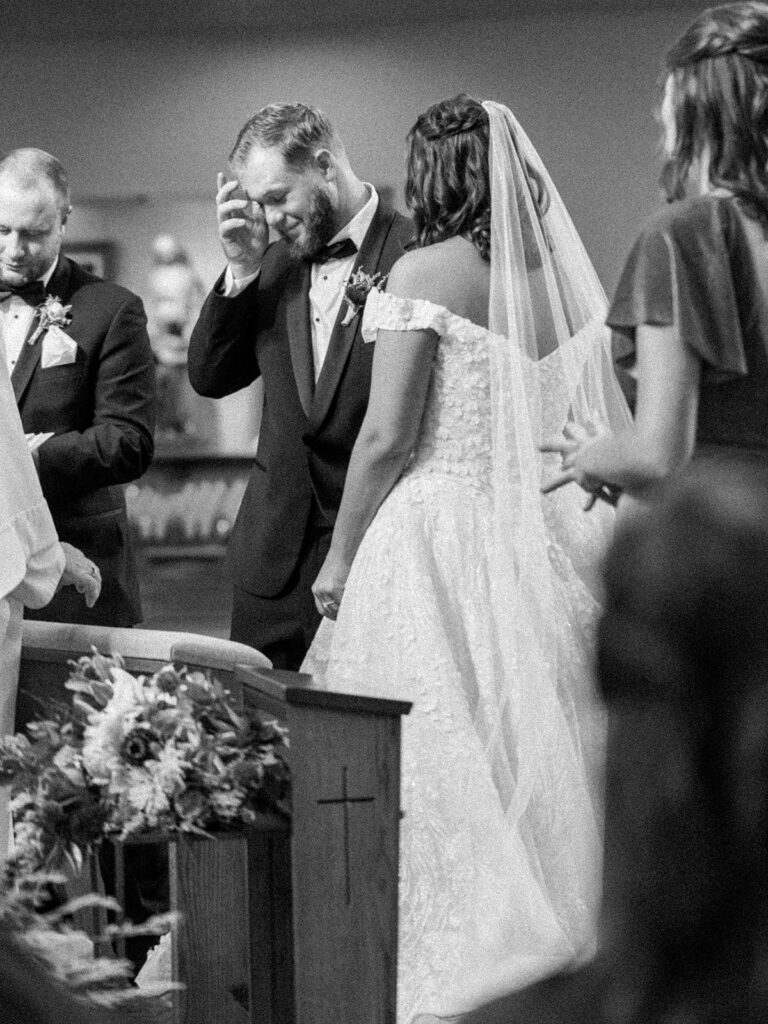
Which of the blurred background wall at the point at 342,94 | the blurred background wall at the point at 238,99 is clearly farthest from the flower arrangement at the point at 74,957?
the blurred background wall at the point at 342,94

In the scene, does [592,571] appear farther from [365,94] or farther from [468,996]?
[365,94]

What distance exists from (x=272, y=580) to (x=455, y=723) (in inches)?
34.2

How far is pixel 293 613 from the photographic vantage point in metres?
4.18

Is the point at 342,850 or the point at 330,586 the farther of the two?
the point at 330,586

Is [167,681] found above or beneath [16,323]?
beneath

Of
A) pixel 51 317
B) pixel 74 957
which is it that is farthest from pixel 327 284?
pixel 74 957

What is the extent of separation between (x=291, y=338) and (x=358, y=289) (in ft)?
0.88

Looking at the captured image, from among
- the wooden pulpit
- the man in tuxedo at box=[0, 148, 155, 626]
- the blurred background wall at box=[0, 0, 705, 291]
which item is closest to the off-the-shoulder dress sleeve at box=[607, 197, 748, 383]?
the wooden pulpit

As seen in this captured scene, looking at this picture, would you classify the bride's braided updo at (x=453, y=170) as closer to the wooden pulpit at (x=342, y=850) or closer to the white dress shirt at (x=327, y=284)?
the white dress shirt at (x=327, y=284)

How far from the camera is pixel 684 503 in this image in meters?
0.86

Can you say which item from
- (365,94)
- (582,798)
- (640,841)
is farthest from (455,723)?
(365,94)

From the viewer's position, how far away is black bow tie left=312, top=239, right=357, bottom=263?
4145mm

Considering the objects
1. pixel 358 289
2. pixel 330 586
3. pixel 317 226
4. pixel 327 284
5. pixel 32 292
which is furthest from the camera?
pixel 32 292

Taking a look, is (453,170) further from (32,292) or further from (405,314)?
(32,292)
